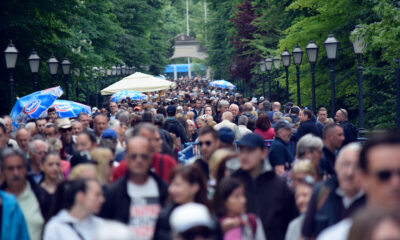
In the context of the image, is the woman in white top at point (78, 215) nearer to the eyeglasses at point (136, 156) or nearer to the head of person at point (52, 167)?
the eyeglasses at point (136, 156)

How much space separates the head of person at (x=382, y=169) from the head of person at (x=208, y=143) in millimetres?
4498

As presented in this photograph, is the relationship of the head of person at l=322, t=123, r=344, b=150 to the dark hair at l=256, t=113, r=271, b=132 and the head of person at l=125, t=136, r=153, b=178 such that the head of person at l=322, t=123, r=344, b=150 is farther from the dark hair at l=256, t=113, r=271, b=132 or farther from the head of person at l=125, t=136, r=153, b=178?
the dark hair at l=256, t=113, r=271, b=132

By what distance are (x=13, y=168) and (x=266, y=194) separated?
2556 millimetres

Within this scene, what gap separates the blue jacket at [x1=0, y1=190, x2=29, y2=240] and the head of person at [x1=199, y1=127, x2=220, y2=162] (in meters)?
2.59

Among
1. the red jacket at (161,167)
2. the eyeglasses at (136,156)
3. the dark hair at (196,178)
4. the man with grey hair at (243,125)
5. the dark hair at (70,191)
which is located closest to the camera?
the dark hair at (196,178)

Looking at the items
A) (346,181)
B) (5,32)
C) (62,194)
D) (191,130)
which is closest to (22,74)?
(5,32)

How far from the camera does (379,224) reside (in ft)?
9.73

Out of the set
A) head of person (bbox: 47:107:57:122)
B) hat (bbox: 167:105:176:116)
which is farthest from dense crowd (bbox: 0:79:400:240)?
head of person (bbox: 47:107:57:122)

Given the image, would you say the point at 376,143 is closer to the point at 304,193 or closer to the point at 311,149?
the point at 304,193

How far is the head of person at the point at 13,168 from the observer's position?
7473 mm

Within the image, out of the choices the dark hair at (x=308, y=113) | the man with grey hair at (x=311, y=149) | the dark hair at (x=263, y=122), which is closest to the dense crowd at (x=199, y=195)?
the man with grey hair at (x=311, y=149)

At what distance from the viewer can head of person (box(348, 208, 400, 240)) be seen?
9.66 feet

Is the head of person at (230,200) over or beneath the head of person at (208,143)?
beneath

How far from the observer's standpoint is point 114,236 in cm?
348
